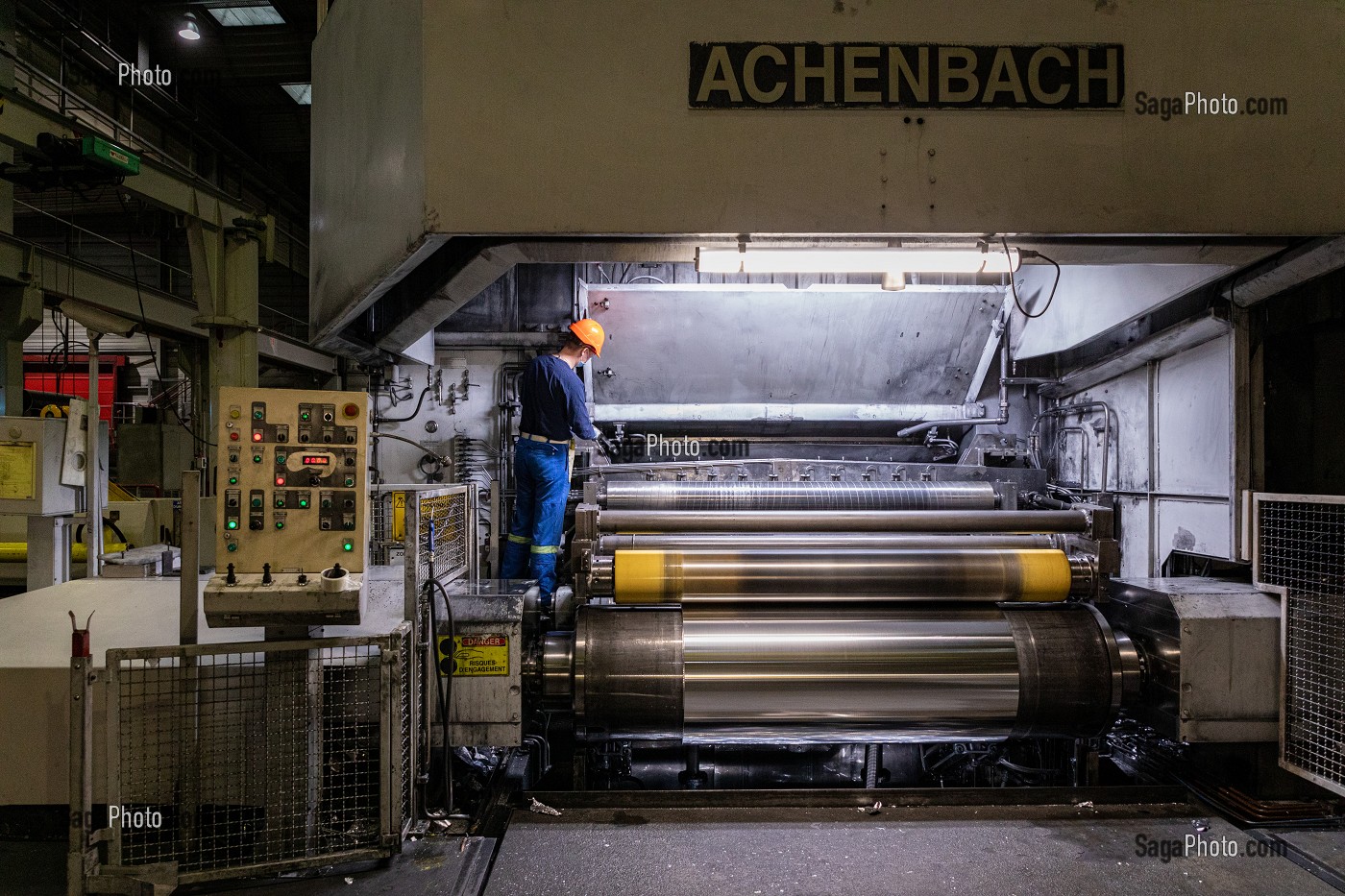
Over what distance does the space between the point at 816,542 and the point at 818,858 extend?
40.0 inches

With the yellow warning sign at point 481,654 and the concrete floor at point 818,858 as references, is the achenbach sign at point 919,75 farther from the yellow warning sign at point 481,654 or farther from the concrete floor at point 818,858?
the concrete floor at point 818,858

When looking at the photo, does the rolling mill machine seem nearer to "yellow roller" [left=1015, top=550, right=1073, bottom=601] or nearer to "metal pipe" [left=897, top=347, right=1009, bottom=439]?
"yellow roller" [left=1015, top=550, right=1073, bottom=601]

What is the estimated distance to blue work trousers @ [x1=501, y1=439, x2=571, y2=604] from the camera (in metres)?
3.10

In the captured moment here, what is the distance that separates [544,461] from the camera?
3.15 m

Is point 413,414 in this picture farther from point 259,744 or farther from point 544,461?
point 259,744

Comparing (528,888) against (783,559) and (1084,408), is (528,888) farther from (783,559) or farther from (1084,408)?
(1084,408)

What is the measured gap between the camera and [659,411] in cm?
410

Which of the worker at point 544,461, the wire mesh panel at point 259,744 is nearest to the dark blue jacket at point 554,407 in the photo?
the worker at point 544,461

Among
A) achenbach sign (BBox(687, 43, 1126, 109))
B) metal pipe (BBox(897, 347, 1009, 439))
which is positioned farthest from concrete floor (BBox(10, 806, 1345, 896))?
metal pipe (BBox(897, 347, 1009, 439))

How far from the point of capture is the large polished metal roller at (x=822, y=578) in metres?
2.23

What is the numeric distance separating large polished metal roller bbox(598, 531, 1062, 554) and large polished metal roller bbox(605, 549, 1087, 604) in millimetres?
63

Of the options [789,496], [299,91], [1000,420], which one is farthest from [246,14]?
[1000,420]

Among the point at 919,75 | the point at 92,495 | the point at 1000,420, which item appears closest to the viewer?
the point at 919,75

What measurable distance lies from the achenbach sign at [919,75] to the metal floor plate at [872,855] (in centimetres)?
218
